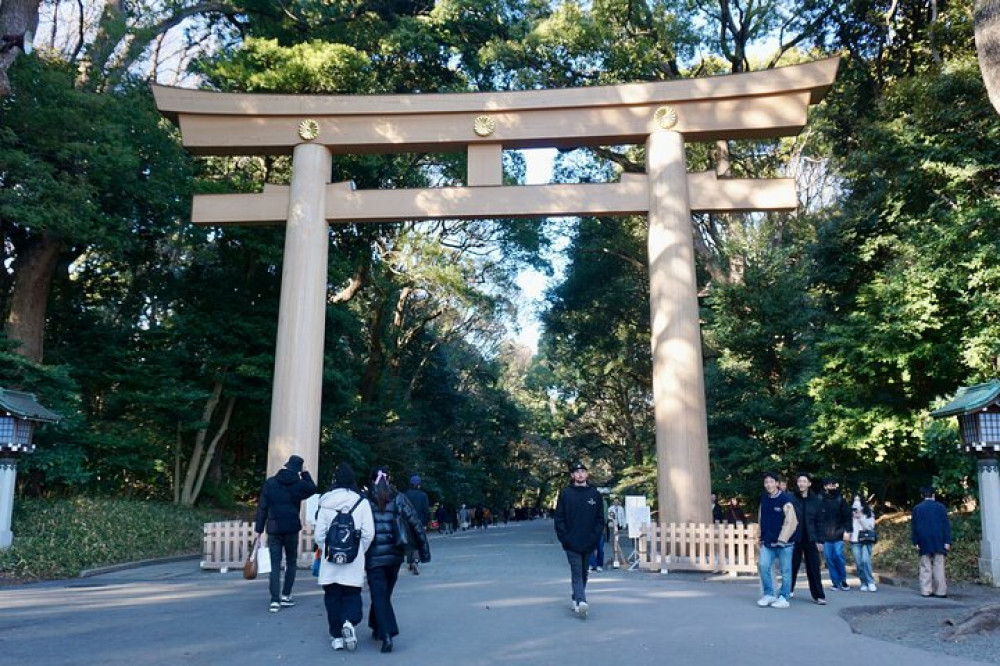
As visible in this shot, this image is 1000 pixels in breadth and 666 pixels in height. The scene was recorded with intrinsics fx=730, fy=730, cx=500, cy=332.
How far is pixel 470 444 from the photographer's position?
1528 inches

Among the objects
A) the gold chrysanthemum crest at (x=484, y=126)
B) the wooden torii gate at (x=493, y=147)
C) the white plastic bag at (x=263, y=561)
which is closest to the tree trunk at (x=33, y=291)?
the wooden torii gate at (x=493, y=147)

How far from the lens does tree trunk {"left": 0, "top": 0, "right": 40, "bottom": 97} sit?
1436 centimetres

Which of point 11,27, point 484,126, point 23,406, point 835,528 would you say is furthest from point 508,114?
point 11,27

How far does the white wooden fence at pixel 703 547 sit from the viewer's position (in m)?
11.6

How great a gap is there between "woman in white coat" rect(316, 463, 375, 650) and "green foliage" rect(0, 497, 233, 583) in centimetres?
741

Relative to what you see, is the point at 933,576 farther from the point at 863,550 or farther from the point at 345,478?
the point at 345,478

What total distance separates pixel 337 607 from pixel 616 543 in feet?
26.2

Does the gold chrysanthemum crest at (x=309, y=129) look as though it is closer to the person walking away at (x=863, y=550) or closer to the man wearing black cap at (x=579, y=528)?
the man wearing black cap at (x=579, y=528)

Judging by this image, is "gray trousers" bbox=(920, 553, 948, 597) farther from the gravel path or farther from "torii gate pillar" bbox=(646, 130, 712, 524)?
"torii gate pillar" bbox=(646, 130, 712, 524)

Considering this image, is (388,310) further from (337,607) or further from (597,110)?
(337,607)

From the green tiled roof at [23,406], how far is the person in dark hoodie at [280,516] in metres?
6.43

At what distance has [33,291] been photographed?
16500 mm

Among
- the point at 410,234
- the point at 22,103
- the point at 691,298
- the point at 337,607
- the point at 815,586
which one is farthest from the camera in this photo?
the point at 410,234

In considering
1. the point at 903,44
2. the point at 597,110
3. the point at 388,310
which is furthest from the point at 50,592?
the point at 903,44
